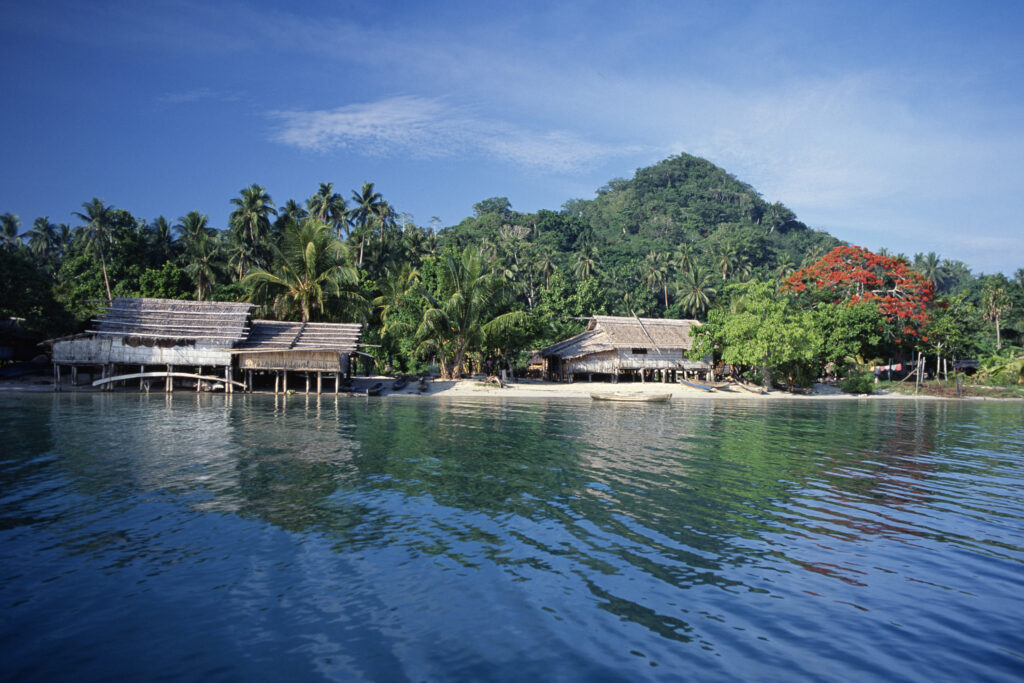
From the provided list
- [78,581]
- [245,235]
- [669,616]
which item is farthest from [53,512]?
[245,235]

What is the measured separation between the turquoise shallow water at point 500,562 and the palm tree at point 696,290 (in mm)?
42179

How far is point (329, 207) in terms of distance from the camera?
5172 cm

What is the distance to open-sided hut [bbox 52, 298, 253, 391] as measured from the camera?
2727cm

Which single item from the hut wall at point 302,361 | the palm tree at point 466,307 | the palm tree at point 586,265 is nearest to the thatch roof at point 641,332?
the palm tree at point 466,307

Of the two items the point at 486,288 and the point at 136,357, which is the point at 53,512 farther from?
the point at 486,288

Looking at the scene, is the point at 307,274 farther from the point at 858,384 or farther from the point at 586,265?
the point at 858,384

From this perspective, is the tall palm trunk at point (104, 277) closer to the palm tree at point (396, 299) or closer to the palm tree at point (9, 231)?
the palm tree at point (396, 299)

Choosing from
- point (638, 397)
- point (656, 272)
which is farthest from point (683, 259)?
point (638, 397)

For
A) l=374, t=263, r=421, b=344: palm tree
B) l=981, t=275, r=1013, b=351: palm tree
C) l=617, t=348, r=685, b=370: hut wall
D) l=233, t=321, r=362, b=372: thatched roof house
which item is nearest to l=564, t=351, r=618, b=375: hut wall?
l=617, t=348, r=685, b=370: hut wall

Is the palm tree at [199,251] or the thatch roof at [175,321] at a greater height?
the palm tree at [199,251]

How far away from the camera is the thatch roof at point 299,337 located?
93.8 feet

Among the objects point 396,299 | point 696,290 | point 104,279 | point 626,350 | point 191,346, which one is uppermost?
point 696,290

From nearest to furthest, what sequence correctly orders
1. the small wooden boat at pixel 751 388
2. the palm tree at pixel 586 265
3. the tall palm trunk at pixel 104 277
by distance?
the small wooden boat at pixel 751 388 < the tall palm trunk at pixel 104 277 < the palm tree at pixel 586 265

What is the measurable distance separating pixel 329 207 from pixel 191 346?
86.9 ft
